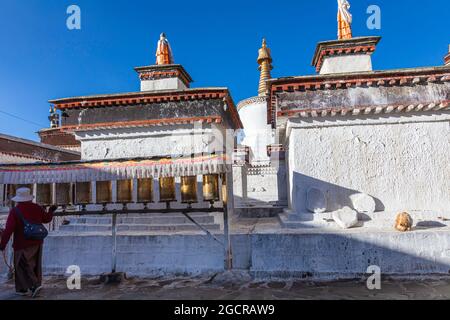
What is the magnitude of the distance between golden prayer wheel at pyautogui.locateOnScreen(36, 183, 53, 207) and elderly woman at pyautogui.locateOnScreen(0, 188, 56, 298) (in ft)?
2.82

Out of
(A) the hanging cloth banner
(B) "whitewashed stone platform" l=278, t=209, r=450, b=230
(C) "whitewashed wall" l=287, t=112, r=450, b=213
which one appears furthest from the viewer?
(C) "whitewashed wall" l=287, t=112, r=450, b=213

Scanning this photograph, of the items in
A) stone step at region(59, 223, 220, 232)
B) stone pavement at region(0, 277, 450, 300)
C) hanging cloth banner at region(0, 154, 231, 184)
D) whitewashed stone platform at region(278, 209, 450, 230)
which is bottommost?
stone pavement at region(0, 277, 450, 300)

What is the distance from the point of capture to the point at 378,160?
743cm

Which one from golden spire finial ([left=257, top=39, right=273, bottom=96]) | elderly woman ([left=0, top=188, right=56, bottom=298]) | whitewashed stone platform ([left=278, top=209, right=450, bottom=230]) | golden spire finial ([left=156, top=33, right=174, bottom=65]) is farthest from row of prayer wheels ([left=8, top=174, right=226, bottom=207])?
golden spire finial ([left=257, top=39, right=273, bottom=96])

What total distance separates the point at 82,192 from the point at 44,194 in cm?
80

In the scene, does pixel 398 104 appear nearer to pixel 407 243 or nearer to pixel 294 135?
pixel 294 135

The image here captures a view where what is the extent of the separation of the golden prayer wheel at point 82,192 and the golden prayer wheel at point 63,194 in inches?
8.8

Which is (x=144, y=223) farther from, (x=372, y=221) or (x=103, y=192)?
(x=372, y=221)

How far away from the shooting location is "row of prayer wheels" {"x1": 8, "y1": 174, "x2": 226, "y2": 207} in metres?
6.16

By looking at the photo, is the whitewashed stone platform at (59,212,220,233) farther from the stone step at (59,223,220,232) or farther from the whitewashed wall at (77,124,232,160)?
the whitewashed wall at (77,124,232,160)

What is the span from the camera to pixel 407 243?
588 cm
